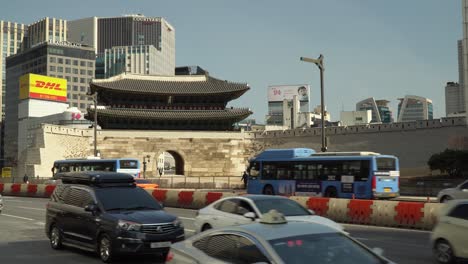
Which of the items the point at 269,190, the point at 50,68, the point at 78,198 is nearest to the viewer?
the point at 78,198

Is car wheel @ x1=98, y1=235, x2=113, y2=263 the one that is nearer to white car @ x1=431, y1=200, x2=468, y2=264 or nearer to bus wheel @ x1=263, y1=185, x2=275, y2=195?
white car @ x1=431, y1=200, x2=468, y2=264

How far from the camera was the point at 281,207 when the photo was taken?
1223 cm

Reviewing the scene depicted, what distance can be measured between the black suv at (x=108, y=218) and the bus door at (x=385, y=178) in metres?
16.6

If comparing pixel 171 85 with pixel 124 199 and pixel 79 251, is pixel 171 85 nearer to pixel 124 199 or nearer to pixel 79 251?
pixel 79 251

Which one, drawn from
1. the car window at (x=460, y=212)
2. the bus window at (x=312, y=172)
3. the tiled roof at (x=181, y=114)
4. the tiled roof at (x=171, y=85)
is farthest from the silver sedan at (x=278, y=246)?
the tiled roof at (x=171, y=85)

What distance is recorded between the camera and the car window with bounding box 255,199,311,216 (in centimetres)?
1200

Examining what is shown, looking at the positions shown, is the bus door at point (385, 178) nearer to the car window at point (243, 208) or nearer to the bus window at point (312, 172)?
the bus window at point (312, 172)

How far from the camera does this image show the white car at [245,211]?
39.1ft

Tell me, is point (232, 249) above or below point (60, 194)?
below

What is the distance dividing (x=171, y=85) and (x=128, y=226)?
62264 millimetres

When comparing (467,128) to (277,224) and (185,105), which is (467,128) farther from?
(277,224)

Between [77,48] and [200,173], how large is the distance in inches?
4261

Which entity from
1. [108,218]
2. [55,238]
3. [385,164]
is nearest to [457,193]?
[385,164]

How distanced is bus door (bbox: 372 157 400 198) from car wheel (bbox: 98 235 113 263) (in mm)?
17862
